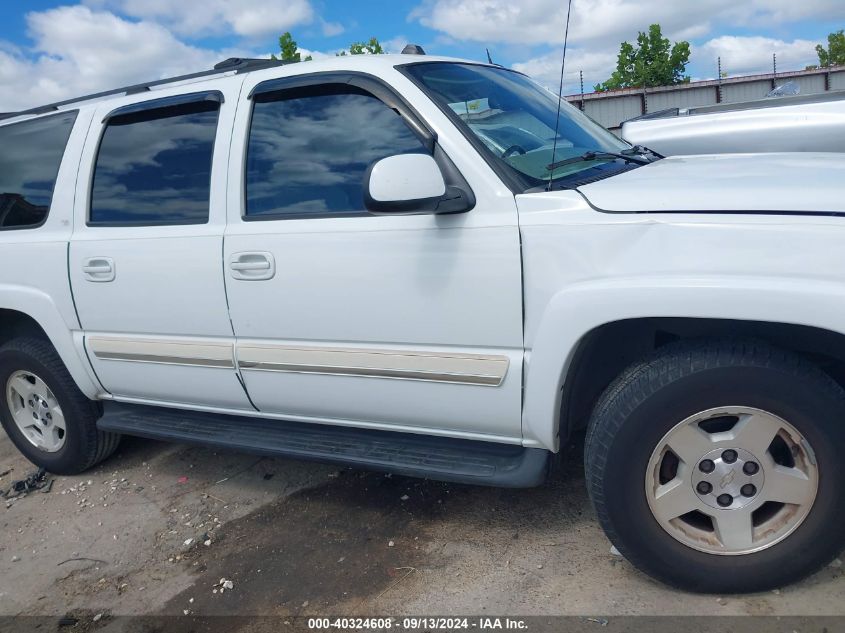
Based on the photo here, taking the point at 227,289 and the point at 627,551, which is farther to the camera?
the point at 227,289

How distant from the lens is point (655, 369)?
238 centimetres

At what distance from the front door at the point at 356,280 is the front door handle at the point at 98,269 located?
0.74 metres

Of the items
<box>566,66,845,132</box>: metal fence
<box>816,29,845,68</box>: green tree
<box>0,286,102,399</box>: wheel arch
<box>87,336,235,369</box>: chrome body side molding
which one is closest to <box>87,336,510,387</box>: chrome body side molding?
<box>87,336,235,369</box>: chrome body side molding

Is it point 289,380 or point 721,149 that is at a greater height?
point 721,149

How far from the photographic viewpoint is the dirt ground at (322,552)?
2.66 meters

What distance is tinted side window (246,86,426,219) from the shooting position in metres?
2.84

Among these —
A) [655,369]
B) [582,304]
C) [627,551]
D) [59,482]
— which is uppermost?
[582,304]

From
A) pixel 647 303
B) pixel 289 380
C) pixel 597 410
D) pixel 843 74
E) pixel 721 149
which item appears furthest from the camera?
pixel 843 74

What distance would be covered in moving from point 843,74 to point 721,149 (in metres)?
18.6

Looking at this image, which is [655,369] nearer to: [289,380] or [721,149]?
[289,380]

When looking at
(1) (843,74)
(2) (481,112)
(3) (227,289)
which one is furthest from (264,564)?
(1) (843,74)

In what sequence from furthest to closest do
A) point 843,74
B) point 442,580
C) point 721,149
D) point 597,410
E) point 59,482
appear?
point 843,74 < point 721,149 < point 59,482 < point 442,580 < point 597,410

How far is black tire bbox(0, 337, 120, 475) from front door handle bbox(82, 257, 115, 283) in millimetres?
703

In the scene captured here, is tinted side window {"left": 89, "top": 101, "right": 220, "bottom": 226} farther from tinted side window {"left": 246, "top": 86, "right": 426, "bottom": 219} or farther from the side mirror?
the side mirror
